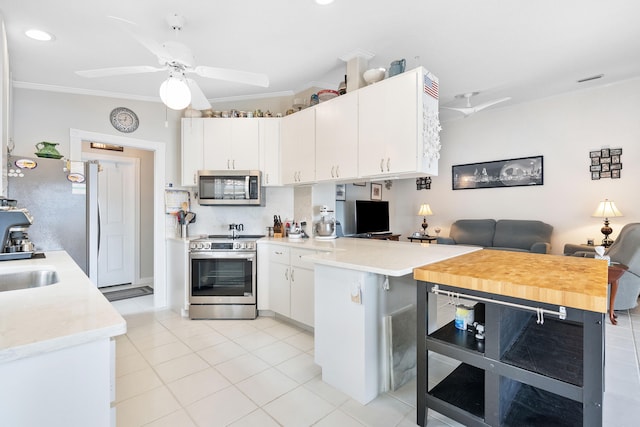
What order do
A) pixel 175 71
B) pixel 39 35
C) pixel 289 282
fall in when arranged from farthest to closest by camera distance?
pixel 289 282, pixel 39 35, pixel 175 71

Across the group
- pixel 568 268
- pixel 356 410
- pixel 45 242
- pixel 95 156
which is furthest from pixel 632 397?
pixel 95 156

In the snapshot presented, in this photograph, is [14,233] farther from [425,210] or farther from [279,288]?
[425,210]

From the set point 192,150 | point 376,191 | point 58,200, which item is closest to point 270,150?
point 192,150

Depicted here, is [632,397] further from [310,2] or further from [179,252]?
[179,252]

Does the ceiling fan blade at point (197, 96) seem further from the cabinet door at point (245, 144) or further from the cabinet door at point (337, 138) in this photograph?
the cabinet door at point (337, 138)

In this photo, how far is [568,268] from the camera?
1.64m

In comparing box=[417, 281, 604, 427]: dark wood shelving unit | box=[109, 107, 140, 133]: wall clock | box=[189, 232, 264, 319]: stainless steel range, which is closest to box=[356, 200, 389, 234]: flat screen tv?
box=[189, 232, 264, 319]: stainless steel range

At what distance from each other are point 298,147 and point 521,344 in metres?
2.66

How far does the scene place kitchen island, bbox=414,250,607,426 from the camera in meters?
1.17

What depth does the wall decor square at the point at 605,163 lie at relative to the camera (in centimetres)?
429

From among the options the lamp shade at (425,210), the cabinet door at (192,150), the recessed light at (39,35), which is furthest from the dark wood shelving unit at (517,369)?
the lamp shade at (425,210)

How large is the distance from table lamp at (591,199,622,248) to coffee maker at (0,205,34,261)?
6.21 meters

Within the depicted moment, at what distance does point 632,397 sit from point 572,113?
13.9 ft

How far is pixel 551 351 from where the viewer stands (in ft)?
4.89
